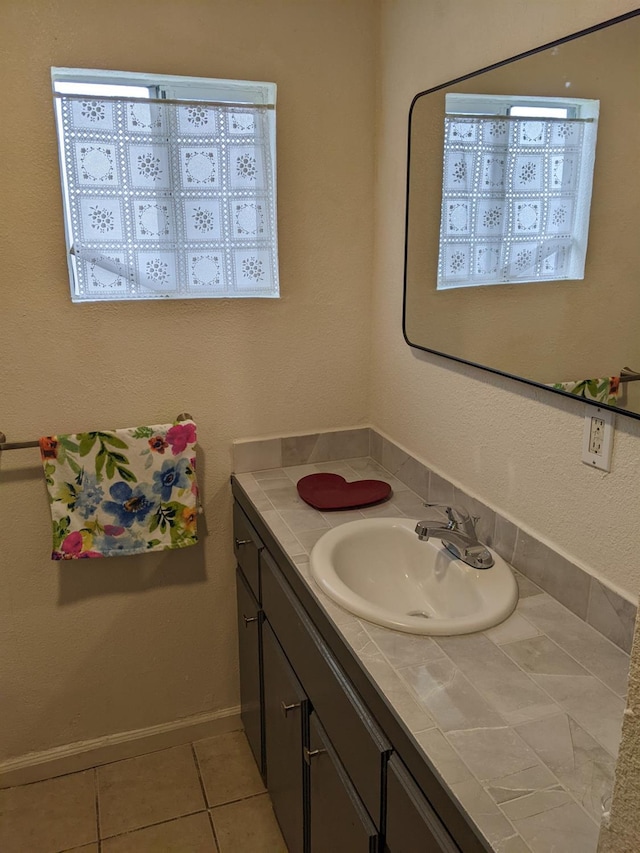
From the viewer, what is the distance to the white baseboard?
2123mm

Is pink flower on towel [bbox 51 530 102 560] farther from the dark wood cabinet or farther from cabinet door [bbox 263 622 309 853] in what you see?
cabinet door [bbox 263 622 309 853]

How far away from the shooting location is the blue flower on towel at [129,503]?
1.95 metres

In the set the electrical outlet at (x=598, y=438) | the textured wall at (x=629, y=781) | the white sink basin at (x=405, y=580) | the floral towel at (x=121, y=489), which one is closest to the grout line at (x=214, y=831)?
the floral towel at (x=121, y=489)

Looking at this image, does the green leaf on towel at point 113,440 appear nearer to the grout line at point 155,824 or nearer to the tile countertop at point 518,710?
the tile countertop at point 518,710

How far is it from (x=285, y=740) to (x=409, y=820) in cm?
74

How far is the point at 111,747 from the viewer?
2.20 metres

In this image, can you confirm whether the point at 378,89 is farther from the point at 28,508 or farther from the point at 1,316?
the point at 28,508

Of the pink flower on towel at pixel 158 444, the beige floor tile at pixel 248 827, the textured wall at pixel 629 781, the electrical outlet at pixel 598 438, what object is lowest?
the beige floor tile at pixel 248 827

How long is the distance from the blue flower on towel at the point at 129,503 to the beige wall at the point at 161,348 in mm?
184

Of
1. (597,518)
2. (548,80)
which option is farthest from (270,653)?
(548,80)

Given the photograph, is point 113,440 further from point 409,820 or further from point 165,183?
point 409,820

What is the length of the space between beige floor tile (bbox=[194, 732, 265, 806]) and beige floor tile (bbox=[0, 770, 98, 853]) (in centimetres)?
34

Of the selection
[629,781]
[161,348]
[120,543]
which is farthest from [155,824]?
[629,781]

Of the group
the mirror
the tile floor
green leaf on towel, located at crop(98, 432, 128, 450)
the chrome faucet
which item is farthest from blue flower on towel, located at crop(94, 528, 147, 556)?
the mirror
